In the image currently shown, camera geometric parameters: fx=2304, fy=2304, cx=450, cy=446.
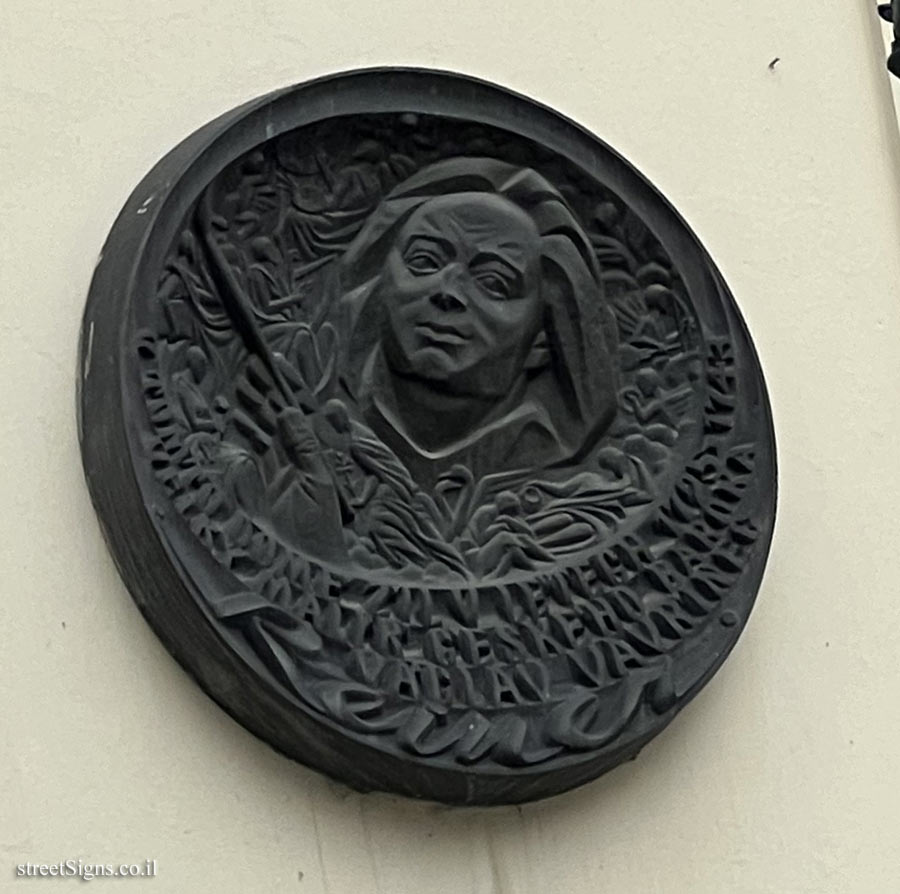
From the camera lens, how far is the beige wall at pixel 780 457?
2.10 m

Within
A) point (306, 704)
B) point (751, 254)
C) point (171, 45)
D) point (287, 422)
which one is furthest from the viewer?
point (751, 254)

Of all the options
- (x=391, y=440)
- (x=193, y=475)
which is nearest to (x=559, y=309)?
(x=391, y=440)

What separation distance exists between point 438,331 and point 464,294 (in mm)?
50

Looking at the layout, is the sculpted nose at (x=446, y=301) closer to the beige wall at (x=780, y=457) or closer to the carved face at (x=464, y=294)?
the carved face at (x=464, y=294)

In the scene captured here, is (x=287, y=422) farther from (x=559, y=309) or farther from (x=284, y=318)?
(x=559, y=309)

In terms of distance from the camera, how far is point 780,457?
252 centimetres

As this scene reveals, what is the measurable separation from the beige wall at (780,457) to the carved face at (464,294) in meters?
0.23

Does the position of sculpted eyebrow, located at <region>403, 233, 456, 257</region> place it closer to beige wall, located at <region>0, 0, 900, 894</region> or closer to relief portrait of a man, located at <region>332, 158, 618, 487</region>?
relief portrait of a man, located at <region>332, 158, 618, 487</region>

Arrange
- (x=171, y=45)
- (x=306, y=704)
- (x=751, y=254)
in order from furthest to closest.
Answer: (x=751, y=254) → (x=171, y=45) → (x=306, y=704)

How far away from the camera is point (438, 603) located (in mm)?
2207

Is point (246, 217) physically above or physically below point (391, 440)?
above

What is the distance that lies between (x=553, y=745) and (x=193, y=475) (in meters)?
0.42

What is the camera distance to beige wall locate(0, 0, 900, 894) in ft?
6.89

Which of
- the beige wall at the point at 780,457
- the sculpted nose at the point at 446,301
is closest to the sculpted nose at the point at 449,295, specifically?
the sculpted nose at the point at 446,301
